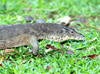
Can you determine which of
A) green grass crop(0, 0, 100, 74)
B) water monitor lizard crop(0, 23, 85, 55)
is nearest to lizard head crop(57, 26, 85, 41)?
water monitor lizard crop(0, 23, 85, 55)

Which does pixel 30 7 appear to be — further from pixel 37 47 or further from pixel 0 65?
pixel 0 65

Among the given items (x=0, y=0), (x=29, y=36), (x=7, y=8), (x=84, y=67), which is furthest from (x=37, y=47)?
(x=0, y=0)

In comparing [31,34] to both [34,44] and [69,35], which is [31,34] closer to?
[34,44]

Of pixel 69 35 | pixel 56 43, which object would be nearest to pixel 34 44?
pixel 56 43

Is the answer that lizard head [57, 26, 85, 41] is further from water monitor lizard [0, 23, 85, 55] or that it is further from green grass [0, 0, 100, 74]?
green grass [0, 0, 100, 74]

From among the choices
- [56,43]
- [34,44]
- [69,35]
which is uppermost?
[69,35]

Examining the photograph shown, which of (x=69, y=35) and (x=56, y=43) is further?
(x=56, y=43)
